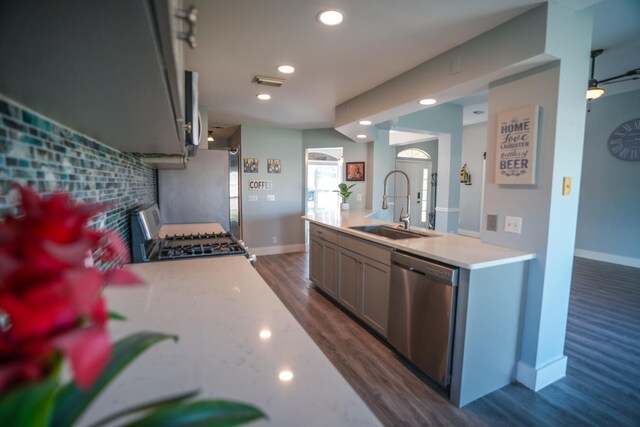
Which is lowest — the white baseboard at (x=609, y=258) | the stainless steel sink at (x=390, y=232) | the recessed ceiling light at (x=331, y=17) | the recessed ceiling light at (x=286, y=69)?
the white baseboard at (x=609, y=258)

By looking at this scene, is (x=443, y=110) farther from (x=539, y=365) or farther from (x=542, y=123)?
(x=539, y=365)

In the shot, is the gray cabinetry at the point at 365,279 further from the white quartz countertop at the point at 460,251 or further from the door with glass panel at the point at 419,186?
the door with glass panel at the point at 419,186

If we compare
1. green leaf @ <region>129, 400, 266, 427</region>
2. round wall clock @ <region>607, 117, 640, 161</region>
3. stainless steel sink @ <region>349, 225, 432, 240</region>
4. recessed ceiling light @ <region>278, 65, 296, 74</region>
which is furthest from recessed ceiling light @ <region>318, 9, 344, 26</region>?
round wall clock @ <region>607, 117, 640, 161</region>

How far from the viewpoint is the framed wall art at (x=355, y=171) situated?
547cm

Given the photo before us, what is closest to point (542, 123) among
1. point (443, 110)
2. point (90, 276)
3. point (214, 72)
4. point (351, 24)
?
point (351, 24)

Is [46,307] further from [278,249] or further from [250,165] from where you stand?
[278,249]

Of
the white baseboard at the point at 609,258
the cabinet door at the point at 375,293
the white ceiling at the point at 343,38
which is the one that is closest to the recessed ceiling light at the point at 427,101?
the white ceiling at the point at 343,38

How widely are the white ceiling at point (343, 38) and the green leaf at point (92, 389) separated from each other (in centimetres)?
185

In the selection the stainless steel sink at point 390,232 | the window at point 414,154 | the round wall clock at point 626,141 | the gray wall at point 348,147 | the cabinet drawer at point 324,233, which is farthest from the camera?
the window at point 414,154

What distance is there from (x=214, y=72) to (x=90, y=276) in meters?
2.90

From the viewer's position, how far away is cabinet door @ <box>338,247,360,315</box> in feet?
9.37

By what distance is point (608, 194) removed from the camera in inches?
198

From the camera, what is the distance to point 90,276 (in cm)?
25

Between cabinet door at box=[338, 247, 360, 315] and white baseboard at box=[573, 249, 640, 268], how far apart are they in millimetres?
4483
